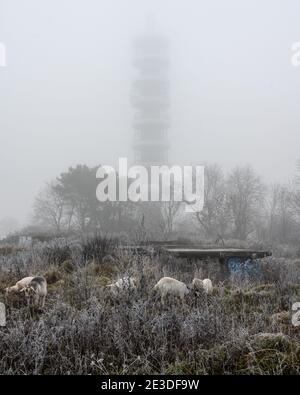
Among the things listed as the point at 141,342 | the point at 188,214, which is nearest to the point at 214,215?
the point at 188,214

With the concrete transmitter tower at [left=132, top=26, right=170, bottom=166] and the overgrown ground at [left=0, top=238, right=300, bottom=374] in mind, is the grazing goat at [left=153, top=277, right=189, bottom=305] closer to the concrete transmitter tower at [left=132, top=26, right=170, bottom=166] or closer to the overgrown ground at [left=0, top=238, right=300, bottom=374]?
the overgrown ground at [left=0, top=238, right=300, bottom=374]

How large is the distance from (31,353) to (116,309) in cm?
107

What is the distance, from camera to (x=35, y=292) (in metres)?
4.78

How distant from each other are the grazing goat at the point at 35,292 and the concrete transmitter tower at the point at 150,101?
11086 centimetres

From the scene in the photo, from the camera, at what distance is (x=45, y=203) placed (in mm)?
52062

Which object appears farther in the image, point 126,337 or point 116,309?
point 116,309

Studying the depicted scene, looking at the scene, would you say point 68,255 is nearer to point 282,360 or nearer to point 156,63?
point 282,360

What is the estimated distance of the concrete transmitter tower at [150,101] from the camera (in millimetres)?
120562

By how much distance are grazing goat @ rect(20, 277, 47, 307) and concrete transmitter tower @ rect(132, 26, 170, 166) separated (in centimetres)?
11086

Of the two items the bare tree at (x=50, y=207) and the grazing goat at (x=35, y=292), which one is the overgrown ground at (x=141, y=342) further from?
the bare tree at (x=50, y=207)

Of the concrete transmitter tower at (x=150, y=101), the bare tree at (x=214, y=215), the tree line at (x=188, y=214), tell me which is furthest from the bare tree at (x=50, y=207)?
the concrete transmitter tower at (x=150, y=101)

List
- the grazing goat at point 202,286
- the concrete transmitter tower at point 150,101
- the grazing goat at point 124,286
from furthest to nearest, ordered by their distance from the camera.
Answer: the concrete transmitter tower at point 150,101 → the grazing goat at point 202,286 → the grazing goat at point 124,286

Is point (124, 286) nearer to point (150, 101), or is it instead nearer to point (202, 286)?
point (202, 286)

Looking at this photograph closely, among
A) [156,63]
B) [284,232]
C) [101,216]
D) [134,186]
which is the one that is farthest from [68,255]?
[156,63]
